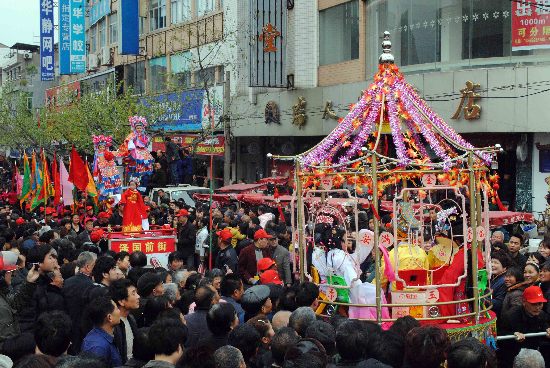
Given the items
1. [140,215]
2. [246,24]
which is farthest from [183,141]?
[140,215]

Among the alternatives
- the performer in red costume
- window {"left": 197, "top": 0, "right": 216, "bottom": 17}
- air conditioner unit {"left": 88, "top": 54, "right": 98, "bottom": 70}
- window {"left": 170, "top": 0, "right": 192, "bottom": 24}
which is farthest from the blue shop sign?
the performer in red costume

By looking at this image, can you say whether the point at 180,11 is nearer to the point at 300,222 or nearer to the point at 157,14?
the point at 157,14

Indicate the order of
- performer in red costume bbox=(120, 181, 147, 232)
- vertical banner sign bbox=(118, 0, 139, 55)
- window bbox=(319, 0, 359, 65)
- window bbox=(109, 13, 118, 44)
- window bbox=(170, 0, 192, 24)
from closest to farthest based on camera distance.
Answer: performer in red costume bbox=(120, 181, 147, 232) → window bbox=(319, 0, 359, 65) → window bbox=(170, 0, 192, 24) → vertical banner sign bbox=(118, 0, 139, 55) → window bbox=(109, 13, 118, 44)

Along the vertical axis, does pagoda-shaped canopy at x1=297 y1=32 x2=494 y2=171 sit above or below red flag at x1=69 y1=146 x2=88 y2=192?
above

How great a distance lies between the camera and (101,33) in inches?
1869

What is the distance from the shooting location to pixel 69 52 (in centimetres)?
4509

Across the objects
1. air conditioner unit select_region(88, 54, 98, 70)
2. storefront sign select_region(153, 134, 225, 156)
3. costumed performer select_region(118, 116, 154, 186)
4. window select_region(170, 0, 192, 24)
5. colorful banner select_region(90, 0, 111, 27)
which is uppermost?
colorful banner select_region(90, 0, 111, 27)

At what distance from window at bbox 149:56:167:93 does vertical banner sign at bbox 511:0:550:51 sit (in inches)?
810

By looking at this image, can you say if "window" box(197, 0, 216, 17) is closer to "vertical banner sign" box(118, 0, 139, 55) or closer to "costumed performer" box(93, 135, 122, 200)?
"vertical banner sign" box(118, 0, 139, 55)

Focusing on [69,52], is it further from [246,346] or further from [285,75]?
[246,346]

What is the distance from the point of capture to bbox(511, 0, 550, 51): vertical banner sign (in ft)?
63.4

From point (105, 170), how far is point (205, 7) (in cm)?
1987

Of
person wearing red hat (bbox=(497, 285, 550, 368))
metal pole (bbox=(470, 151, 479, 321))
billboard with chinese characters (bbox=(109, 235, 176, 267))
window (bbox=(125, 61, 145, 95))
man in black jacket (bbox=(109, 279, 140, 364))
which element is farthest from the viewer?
window (bbox=(125, 61, 145, 95))

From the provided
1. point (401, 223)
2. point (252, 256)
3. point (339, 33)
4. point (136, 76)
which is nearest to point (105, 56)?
point (136, 76)
